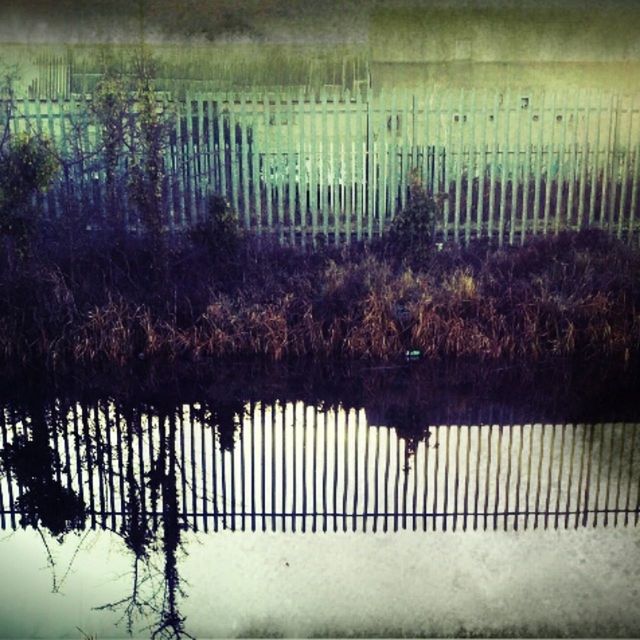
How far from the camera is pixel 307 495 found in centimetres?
447

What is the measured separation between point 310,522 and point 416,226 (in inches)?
177

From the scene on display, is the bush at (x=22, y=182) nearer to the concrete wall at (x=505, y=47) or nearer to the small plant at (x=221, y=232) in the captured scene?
the small plant at (x=221, y=232)

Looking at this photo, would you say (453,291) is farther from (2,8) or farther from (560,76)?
(2,8)

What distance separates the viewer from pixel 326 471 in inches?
185

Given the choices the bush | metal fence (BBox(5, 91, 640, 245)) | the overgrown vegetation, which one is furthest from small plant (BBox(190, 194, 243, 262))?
the bush

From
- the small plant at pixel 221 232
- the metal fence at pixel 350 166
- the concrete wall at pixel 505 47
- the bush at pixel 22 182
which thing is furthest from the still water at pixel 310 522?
the concrete wall at pixel 505 47

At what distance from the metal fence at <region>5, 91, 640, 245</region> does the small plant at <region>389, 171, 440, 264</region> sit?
1.76 ft

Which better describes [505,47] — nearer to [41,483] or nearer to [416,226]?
[416,226]

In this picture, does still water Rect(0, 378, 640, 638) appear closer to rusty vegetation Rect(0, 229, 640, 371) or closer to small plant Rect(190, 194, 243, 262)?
rusty vegetation Rect(0, 229, 640, 371)

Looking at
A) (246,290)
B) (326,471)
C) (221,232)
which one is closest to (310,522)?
(326,471)

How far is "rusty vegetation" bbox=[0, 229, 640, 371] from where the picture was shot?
22.7ft

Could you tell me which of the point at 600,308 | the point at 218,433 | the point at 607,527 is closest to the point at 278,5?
the point at 600,308

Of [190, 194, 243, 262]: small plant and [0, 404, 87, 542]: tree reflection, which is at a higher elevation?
[190, 194, 243, 262]: small plant

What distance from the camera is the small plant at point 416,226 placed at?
8125mm
